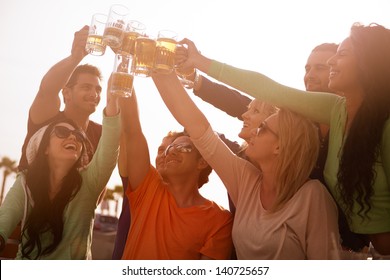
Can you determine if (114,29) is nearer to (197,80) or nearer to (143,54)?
(143,54)

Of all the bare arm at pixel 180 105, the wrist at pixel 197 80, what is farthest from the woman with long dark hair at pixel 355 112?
the wrist at pixel 197 80

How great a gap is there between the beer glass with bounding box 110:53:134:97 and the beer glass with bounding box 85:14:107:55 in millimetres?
73

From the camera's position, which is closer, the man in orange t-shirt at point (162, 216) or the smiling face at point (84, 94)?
the man in orange t-shirt at point (162, 216)

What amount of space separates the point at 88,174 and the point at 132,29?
2.19 feet

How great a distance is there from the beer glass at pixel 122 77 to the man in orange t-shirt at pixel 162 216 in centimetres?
17

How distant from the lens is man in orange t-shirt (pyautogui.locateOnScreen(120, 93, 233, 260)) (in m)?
1.95

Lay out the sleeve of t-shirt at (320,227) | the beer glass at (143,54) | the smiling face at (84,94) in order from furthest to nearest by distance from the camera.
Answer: the smiling face at (84,94) < the beer glass at (143,54) < the sleeve of t-shirt at (320,227)

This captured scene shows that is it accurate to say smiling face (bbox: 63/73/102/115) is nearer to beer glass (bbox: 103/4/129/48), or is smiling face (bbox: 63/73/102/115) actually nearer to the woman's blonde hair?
beer glass (bbox: 103/4/129/48)

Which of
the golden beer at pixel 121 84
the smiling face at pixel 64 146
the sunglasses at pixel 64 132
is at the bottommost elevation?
the smiling face at pixel 64 146

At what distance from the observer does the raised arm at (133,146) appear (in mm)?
2002

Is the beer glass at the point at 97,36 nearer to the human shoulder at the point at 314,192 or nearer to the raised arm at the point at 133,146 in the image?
the raised arm at the point at 133,146

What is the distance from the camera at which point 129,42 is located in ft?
6.14
